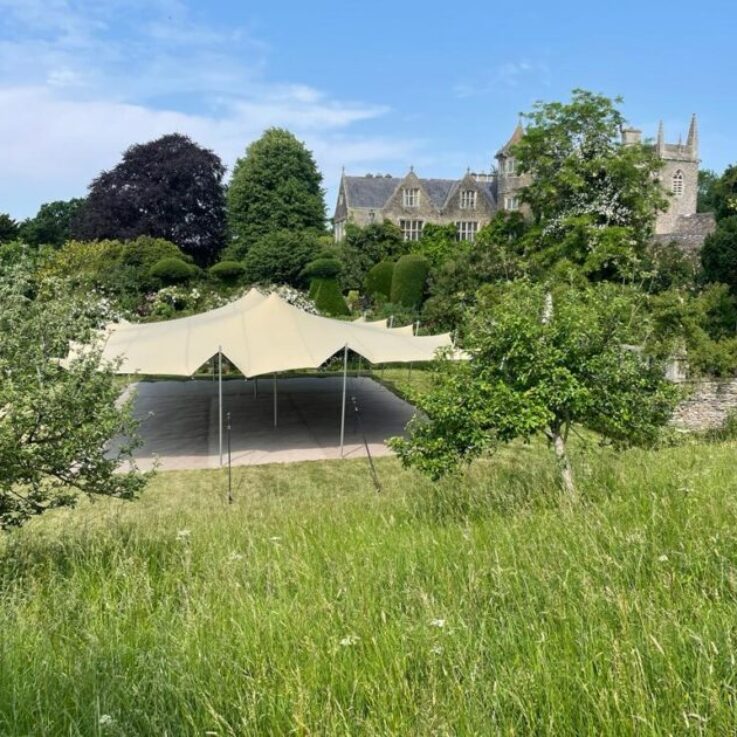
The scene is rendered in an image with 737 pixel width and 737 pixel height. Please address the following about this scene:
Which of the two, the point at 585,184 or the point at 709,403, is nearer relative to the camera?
the point at 709,403

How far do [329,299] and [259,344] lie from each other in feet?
45.1

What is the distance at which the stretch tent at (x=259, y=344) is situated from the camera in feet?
31.3

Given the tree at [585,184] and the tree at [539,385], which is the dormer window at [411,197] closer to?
the tree at [585,184]

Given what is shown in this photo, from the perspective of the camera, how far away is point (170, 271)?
2448 cm

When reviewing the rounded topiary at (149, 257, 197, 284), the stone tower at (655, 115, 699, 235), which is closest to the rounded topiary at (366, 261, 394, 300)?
the rounded topiary at (149, 257, 197, 284)

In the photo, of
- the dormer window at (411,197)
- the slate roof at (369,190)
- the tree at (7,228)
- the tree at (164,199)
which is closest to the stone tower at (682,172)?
the dormer window at (411,197)

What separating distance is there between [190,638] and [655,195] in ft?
67.1

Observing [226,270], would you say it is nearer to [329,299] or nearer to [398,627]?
[329,299]

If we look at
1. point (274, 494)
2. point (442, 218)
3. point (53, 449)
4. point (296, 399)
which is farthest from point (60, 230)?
point (53, 449)

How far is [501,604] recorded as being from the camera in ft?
7.08

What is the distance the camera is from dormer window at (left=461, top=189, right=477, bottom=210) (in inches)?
1687

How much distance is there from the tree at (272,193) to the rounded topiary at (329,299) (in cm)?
1655

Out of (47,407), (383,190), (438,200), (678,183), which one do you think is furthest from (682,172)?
(47,407)

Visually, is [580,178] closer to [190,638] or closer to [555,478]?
[555,478]
